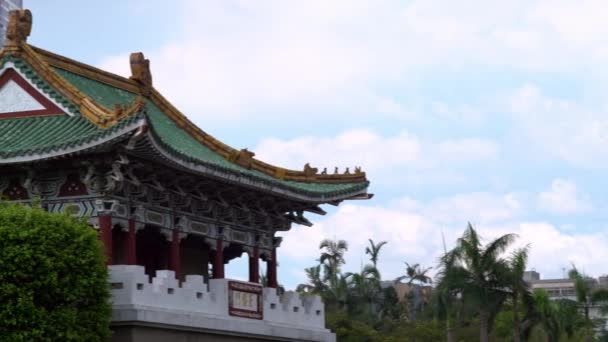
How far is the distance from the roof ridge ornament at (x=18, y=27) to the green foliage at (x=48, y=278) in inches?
255

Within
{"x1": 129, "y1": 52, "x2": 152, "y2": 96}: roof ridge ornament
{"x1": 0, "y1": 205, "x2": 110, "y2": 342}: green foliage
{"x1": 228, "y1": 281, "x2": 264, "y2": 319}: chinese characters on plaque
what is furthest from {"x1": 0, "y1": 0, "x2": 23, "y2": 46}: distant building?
{"x1": 0, "y1": 205, "x2": 110, "y2": 342}: green foliage

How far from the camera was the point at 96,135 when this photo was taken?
22.6 meters

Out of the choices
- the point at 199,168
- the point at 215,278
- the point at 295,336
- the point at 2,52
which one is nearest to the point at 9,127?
the point at 2,52

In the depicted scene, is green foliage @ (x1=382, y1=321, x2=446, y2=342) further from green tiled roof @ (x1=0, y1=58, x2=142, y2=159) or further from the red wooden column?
green tiled roof @ (x1=0, y1=58, x2=142, y2=159)

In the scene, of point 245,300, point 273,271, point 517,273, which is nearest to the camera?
point 245,300

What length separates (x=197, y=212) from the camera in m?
27.3

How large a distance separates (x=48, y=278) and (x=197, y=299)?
5.16 metres

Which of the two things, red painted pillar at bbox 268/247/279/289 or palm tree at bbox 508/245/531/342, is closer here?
red painted pillar at bbox 268/247/279/289

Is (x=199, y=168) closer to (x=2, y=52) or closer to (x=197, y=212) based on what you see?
(x=197, y=212)

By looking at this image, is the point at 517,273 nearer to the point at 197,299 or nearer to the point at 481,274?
the point at 481,274

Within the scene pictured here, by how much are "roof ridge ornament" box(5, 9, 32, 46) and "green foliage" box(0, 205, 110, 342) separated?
6478 millimetres

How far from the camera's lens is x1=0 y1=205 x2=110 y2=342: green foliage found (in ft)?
66.1

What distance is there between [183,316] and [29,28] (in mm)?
7409

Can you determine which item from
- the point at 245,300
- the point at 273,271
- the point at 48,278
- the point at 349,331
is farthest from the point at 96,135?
the point at 349,331
